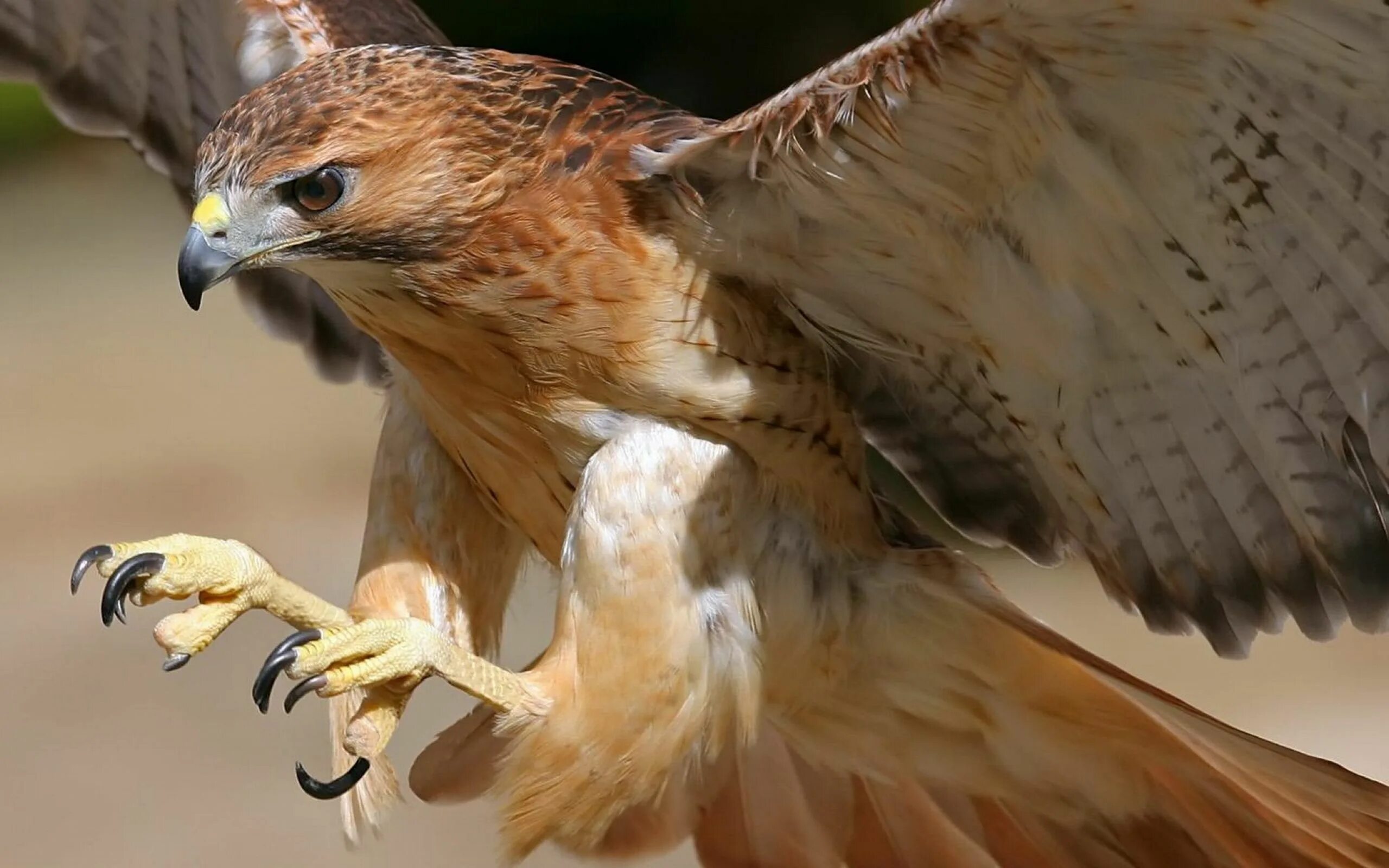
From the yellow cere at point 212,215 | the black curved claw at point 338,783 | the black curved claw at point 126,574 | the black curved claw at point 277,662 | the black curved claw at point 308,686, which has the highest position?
the yellow cere at point 212,215

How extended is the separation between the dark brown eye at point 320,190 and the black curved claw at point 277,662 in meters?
0.49

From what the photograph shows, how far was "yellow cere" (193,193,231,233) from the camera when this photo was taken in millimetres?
1817

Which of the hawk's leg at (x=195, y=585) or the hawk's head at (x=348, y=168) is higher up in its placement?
the hawk's head at (x=348, y=168)

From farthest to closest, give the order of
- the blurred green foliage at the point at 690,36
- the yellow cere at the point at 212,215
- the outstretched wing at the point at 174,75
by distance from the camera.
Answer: the blurred green foliage at the point at 690,36 → the outstretched wing at the point at 174,75 → the yellow cere at the point at 212,215

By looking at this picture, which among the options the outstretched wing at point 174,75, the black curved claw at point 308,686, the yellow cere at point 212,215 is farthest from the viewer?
the outstretched wing at point 174,75

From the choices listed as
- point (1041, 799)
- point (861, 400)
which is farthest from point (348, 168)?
point (1041, 799)

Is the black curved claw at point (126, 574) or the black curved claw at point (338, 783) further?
the black curved claw at point (338, 783)

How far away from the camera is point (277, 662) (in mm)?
1910

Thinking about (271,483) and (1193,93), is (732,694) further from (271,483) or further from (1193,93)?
(271,483)

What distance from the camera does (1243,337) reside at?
1856 millimetres

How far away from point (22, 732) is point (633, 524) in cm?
284

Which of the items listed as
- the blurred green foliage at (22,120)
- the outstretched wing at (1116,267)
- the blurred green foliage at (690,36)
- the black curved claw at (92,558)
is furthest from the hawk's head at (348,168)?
the blurred green foliage at (22,120)

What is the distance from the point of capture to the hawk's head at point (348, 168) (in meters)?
1.82

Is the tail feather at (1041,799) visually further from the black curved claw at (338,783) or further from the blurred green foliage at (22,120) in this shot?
the blurred green foliage at (22,120)
